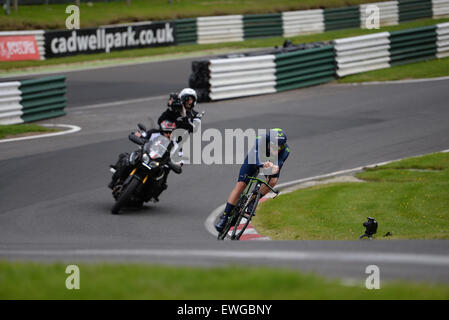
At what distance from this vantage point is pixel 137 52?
2978 cm

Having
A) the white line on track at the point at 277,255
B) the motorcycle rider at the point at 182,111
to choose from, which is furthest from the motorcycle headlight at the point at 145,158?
the white line on track at the point at 277,255

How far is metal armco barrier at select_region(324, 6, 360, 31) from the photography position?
36062mm

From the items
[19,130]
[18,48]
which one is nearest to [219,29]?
[18,48]

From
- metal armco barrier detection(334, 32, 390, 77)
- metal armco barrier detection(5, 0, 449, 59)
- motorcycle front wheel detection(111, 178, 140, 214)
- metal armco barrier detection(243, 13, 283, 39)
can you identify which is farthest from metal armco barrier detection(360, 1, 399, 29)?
motorcycle front wheel detection(111, 178, 140, 214)

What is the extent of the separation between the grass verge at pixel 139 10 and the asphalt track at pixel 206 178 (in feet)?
32.0

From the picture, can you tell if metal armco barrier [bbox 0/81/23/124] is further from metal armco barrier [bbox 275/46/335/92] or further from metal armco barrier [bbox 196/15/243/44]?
metal armco barrier [bbox 196/15/243/44]

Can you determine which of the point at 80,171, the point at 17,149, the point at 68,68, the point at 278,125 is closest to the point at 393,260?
the point at 80,171

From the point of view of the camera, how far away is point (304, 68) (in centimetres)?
2220

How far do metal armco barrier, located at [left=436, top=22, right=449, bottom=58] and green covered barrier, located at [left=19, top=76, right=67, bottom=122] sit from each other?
13.6 m

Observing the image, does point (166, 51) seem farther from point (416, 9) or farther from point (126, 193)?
point (126, 193)

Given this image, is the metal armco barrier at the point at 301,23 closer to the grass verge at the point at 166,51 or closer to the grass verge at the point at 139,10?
the grass verge at the point at 166,51

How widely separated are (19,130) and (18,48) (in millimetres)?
11157

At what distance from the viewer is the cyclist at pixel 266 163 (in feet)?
29.8

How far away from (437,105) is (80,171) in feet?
34.0
